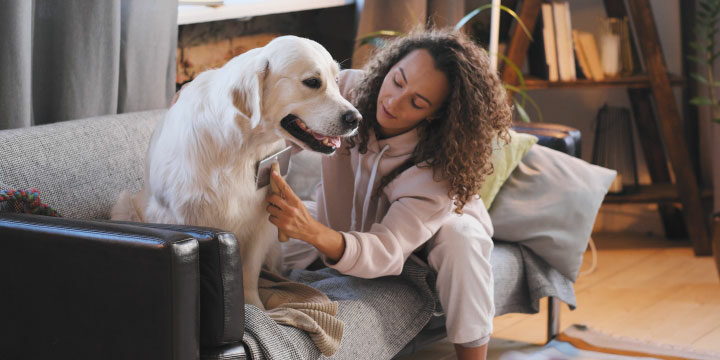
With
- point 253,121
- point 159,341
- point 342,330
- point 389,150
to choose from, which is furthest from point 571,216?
point 159,341

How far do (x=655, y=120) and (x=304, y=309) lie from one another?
2670mm

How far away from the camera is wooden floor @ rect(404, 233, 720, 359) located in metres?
2.40

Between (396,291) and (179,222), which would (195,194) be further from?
(396,291)

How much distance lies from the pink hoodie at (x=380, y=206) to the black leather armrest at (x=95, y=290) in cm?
48

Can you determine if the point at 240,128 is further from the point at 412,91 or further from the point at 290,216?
the point at 412,91

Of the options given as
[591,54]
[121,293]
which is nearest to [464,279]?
[121,293]

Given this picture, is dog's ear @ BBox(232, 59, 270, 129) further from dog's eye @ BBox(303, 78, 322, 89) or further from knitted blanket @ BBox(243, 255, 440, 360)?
knitted blanket @ BBox(243, 255, 440, 360)

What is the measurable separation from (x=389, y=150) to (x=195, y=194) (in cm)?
56

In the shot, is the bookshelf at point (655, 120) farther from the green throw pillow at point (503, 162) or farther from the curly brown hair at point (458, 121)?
the curly brown hair at point (458, 121)

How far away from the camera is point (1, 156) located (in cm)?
149

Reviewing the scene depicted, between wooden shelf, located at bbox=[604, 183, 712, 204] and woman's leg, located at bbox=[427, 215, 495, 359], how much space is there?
185cm

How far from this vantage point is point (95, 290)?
45.9 inches

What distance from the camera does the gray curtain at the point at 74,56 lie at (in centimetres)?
171

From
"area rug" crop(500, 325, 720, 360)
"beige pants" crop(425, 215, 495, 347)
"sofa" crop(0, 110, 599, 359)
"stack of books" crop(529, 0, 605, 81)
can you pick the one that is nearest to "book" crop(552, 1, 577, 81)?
"stack of books" crop(529, 0, 605, 81)
